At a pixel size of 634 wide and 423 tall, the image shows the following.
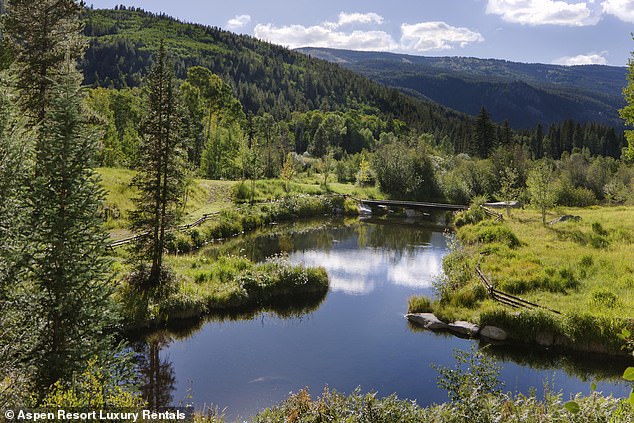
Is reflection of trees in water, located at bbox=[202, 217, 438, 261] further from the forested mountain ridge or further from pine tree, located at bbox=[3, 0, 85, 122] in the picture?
the forested mountain ridge

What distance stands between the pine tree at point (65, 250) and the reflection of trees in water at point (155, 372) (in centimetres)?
410

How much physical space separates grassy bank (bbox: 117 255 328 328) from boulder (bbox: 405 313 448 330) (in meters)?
5.57

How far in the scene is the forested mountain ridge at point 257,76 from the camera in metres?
153

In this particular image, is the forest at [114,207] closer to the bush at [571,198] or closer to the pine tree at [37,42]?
the pine tree at [37,42]

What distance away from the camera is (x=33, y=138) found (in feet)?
38.2

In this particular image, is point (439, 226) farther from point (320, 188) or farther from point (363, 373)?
point (363, 373)

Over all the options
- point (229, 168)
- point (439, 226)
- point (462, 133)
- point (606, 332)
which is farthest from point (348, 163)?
point (606, 332)

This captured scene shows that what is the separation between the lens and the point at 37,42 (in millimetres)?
23812

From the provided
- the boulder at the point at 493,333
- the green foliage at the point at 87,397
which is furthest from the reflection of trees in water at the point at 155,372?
the boulder at the point at 493,333

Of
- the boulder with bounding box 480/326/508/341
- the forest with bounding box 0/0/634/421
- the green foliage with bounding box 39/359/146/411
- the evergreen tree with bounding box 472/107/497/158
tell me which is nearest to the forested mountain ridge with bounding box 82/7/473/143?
the evergreen tree with bounding box 472/107/497/158

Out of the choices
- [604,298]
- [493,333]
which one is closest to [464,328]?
[493,333]

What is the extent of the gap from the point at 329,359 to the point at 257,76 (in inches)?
6478

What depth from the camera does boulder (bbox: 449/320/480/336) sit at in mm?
21620

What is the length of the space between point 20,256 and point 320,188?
185 ft
